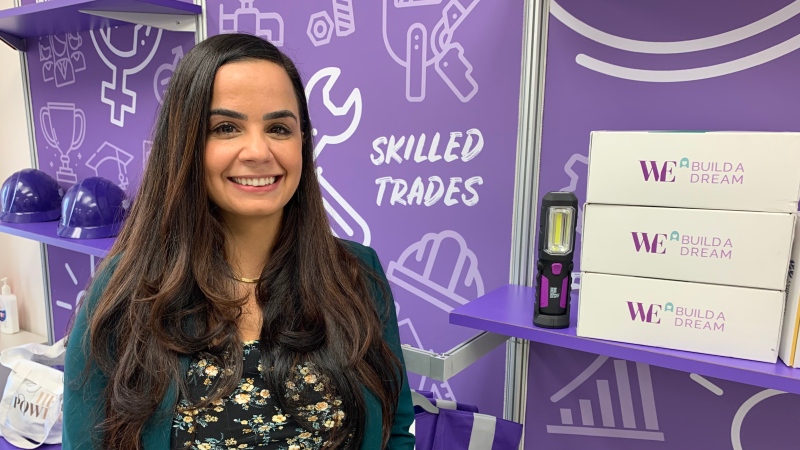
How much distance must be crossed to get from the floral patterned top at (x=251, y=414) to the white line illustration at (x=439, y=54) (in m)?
0.77

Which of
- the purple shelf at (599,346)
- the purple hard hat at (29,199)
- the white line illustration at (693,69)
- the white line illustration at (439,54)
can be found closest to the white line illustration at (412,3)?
the white line illustration at (439,54)

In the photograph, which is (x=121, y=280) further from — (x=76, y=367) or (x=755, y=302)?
(x=755, y=302)

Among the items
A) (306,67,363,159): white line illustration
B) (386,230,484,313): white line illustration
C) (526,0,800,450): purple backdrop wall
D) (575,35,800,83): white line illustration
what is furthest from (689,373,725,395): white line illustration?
(306,67,363,159): white line illustration

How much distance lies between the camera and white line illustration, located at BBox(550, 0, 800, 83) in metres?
1.03

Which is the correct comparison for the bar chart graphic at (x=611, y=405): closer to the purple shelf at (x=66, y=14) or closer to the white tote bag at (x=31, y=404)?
the white tote bag at (x=31, y=404)

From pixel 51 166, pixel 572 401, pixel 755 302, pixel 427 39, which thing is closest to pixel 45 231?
pixel 51 166

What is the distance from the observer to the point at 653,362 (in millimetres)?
939

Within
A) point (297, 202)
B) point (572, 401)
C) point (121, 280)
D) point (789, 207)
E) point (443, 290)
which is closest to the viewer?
point (789, 207)

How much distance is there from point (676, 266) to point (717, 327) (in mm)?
116

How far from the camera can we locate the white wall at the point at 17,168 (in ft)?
8.04

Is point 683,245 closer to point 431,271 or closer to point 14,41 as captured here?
point 431,271

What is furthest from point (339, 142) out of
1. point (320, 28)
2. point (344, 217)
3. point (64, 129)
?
Answer: point (64, 129)

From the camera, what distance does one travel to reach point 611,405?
4.22ft

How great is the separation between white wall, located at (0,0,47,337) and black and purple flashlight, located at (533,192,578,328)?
2324 millimetres
